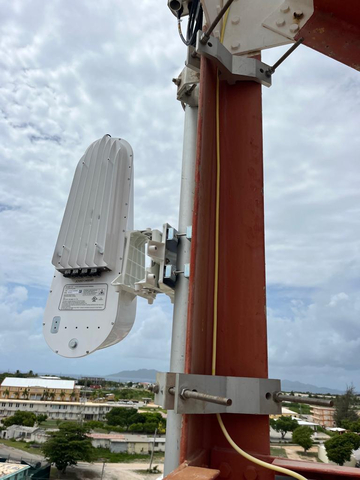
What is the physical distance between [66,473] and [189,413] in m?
33.9

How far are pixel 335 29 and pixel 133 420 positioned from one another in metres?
41.4

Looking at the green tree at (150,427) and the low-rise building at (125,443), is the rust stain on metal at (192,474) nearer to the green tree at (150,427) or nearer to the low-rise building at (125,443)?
the low-rise building at (125,443)

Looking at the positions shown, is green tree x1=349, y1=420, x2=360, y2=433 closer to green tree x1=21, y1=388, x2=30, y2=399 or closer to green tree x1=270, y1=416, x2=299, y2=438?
green tree x1=270, y1=416, x2=299, y2=438

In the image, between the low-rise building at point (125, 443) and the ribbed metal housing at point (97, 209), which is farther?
the low-rise building at point (125, 443)

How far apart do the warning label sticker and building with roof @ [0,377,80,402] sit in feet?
149

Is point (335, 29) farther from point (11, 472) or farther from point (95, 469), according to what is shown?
point (95, 469)

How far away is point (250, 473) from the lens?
1072mm

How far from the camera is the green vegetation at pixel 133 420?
120 ft

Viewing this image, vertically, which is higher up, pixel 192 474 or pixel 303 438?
pixel 192 474

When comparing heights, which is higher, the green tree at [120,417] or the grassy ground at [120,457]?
the green tree at [120,417]

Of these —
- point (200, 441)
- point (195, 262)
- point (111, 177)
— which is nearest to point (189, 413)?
point (200, 441)

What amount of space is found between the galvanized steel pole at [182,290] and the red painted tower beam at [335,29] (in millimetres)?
767

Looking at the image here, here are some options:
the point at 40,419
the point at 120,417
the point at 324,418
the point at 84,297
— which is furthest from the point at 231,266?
the point at 324,418

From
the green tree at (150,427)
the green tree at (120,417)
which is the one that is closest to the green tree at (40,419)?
the green tree at (120,417)
